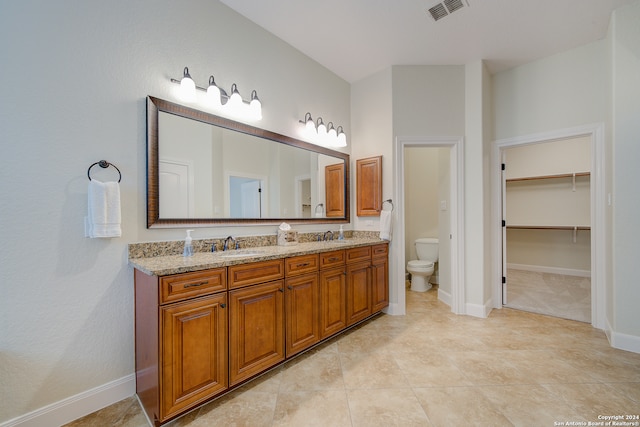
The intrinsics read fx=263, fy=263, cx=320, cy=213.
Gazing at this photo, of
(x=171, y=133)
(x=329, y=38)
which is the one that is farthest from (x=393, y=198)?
(x=171, y=133)

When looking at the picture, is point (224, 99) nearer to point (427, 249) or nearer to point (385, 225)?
point (385, 225)

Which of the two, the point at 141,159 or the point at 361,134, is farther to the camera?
the point at 361,134

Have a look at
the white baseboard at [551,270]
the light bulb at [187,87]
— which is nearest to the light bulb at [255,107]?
the light bulb at [187,87]

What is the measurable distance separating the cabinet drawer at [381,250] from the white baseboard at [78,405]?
220cm

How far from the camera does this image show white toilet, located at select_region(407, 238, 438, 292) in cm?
379

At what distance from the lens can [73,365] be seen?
4.85ft

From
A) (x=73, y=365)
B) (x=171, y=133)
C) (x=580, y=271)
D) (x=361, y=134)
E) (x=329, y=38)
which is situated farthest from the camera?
(x=580, y=271)

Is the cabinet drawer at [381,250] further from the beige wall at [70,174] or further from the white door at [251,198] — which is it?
the beige wall at [70,174]

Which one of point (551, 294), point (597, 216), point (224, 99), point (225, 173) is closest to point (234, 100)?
point (224, 99)

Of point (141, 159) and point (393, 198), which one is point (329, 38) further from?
point (141, 159)

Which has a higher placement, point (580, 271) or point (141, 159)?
point (141, 159)

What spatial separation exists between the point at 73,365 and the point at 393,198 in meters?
2.90

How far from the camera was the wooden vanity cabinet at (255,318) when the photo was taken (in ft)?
5.28

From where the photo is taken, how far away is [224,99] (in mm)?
2129
